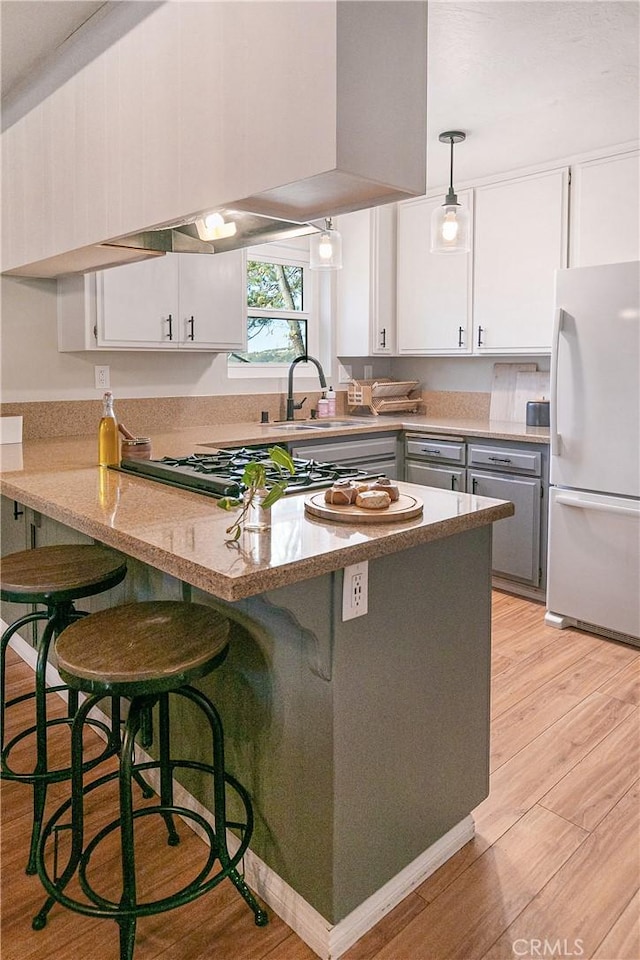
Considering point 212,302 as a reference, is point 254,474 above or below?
below

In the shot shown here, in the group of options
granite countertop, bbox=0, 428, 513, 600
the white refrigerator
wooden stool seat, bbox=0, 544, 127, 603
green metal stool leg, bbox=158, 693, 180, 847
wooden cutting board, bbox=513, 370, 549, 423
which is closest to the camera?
granite countertop, bbox=0, 428, 513, 600

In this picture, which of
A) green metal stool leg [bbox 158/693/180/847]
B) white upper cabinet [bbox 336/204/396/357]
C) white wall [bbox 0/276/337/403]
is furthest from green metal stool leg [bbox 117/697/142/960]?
white upper cabinet [bbox 336/204/396/357]

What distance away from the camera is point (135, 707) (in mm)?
1494

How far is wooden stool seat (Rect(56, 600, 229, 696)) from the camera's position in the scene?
145 cm

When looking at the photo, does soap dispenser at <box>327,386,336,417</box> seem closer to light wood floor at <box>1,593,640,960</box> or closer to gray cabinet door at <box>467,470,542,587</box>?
gray cabinet door at <box>467,470,542,587</box>

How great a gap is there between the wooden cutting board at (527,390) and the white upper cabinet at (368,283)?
0.89 metres

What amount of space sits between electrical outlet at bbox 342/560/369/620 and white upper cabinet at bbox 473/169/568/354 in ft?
9.16

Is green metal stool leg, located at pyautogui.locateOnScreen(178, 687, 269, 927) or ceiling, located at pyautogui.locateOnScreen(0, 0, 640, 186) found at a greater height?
ceiling, located at pyautogui.locateOnScreen(0, 0, 640, 186)

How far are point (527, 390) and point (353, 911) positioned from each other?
132 inches

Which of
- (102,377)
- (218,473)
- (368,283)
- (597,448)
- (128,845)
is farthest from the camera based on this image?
(368,283)

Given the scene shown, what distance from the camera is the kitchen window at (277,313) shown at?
4.49 m

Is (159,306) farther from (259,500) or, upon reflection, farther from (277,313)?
(259,500)

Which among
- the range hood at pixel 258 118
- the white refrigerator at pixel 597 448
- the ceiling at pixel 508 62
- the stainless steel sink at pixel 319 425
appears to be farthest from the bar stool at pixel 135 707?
the stainless steel sink at pixel 319 425

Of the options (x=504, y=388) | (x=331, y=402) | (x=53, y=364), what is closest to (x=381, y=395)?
(x=331, y=402)
